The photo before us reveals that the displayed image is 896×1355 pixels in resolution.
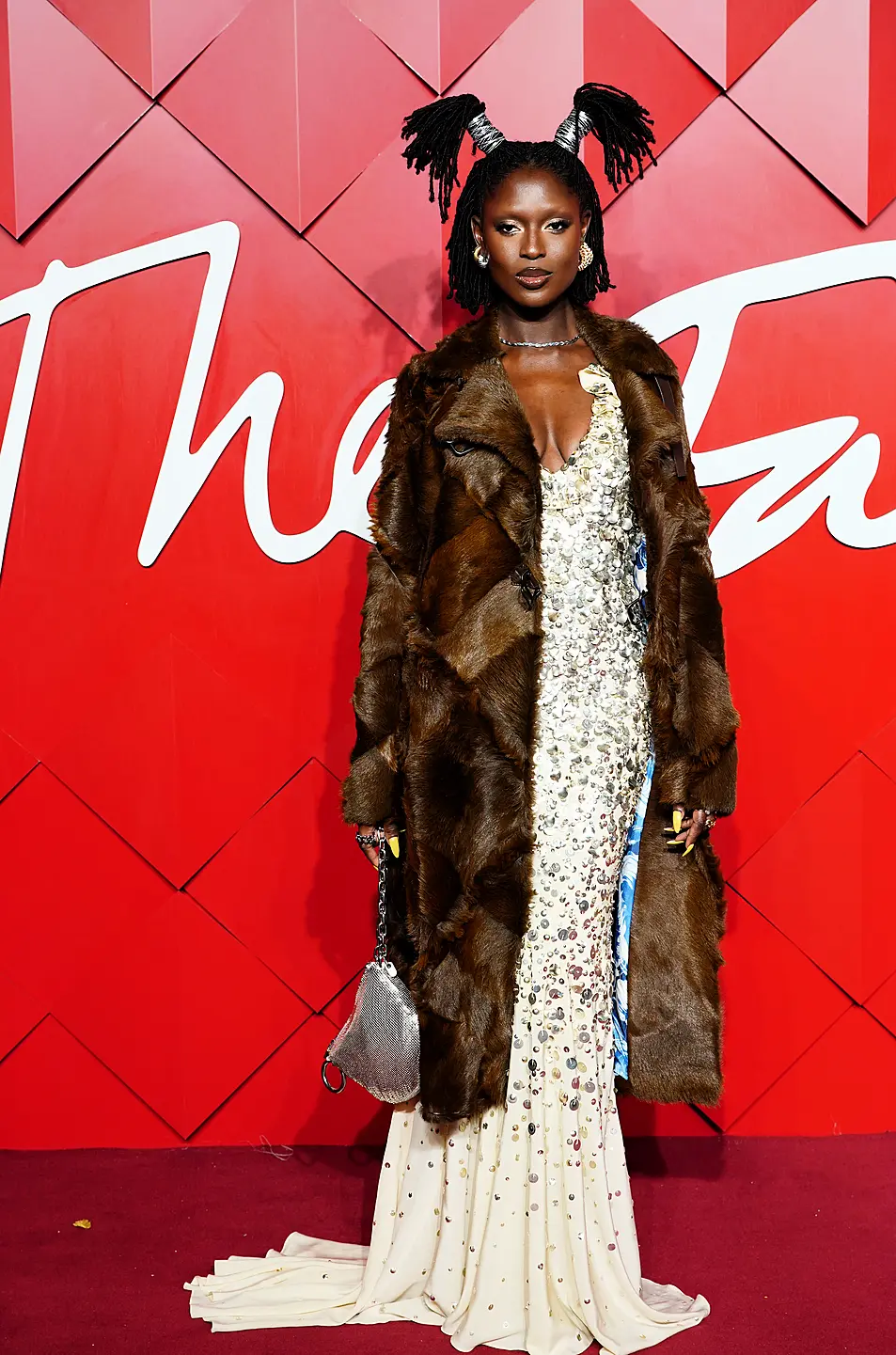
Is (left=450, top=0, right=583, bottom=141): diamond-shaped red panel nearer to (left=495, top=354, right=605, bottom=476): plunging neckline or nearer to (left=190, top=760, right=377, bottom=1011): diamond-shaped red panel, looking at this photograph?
(left=495, top=354, right=605, bottom=476): plunging neckline

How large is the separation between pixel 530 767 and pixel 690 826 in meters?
0.35

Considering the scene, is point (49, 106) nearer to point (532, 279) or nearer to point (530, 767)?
point (532, 279)

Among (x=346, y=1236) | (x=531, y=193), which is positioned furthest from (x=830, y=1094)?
(x=531, y=193)

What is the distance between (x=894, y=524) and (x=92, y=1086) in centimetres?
226

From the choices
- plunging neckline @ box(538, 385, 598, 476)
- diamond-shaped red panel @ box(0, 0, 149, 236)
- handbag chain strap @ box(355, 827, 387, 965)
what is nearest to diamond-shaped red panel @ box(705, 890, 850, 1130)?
handbag chain strap @ box(355, 827, 387, 965)

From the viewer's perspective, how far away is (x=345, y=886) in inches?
122

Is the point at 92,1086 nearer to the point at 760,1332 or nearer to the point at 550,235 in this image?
the point at 760,1332

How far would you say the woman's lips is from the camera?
7.72 ft

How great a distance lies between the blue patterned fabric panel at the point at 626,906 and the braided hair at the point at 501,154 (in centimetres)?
57

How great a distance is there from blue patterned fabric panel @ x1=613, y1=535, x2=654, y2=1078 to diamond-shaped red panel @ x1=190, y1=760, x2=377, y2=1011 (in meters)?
0.76

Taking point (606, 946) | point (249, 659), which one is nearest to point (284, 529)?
point (249, 659)

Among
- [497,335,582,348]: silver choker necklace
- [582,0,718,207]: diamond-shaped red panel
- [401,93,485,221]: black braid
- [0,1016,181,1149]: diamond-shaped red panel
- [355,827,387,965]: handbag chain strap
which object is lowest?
[0,1016,181,1149]: diamond-shaped red panel

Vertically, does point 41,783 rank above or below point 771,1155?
below

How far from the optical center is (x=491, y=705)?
7.50 feet
